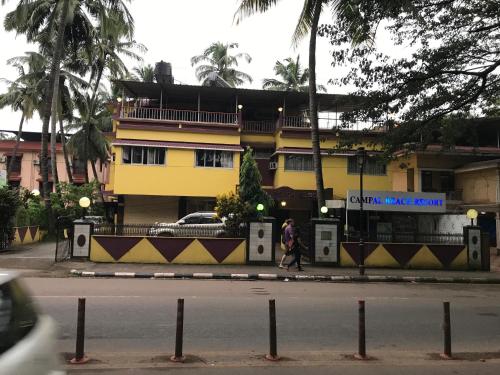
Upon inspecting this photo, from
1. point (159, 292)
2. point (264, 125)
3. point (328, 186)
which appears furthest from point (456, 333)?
point (264, 125)

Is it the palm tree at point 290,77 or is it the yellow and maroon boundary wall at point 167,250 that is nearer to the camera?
the yellow and maroon boundary wall at point 167,250

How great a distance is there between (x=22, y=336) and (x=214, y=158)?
27.9 m

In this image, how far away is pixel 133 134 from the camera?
1168 inches

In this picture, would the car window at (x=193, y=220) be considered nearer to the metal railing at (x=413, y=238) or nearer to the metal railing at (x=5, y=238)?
the metal railing at (x=413, y=238)

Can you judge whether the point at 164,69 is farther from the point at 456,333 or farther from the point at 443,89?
the point at 456,333

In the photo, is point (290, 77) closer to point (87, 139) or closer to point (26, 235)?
point (87, 139)

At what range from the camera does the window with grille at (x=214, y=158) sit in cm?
3053

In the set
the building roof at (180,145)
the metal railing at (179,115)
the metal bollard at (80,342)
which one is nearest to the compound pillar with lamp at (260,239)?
the building roof at (180,145)

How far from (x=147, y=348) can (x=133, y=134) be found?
79.5ft

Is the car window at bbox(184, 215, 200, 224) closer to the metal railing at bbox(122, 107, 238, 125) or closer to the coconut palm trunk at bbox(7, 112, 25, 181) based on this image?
the metal railing at bbox(122, 107, 238, 125)

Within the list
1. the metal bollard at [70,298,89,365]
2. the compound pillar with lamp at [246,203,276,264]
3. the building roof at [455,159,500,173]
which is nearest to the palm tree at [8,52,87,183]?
the compound pillar with lamp at [246,203,276,264]

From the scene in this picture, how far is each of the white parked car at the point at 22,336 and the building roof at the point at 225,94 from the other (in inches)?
1089

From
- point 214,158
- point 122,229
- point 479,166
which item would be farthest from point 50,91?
point 479,166

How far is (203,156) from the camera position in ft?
100
